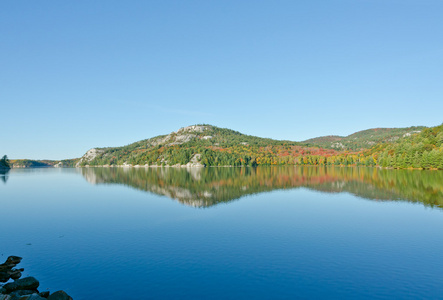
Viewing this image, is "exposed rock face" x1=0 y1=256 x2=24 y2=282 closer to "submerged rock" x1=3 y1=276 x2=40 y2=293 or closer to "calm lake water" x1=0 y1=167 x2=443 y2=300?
"calm lake water" x1=0 y1=167 x2=443 y2=300

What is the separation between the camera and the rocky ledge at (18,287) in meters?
22.4

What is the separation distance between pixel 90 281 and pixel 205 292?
1188 cm

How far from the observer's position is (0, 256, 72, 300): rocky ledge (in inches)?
880

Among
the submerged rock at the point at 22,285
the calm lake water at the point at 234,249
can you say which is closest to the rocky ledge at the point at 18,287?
the submerged rock at the point at 22,285

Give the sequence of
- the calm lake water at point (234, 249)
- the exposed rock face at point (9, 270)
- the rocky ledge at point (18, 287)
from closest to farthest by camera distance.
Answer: the rocky ledge at point (18, 287), the calm lake water at point (234, 249), the exposed rock face at point (9, 270)

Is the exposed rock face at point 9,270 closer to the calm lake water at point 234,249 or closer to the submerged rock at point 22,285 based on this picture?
the calm lake water at point 234,249

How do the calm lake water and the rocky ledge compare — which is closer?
the rocky ledge

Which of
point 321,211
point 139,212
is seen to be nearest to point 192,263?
point 139,212

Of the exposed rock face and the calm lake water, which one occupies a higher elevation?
the exposed rock face

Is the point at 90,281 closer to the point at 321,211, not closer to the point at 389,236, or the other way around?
the point at 389,236

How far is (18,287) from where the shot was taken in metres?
25.4

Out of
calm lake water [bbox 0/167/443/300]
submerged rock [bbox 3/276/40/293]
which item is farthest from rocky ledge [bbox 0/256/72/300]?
calm lake water [bbox 0/167/443/300]

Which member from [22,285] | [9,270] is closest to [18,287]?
[22,285]

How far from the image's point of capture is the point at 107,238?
4256 cm
